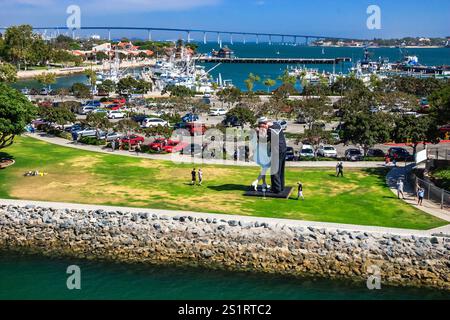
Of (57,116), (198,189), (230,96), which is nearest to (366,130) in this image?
(198,189)

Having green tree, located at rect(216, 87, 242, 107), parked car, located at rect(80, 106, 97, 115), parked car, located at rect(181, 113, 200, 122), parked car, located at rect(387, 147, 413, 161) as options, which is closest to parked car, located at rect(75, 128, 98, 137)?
parked car, located at rect(181, 113, 200, 122)

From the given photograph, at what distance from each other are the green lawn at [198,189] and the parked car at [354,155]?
4620mm

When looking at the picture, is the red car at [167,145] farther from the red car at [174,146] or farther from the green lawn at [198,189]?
the green lawn at [198,189]

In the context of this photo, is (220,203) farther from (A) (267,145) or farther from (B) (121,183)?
(B) (121,183)

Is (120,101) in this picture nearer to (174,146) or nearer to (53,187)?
(174,146)

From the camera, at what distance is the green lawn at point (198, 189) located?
34438mm

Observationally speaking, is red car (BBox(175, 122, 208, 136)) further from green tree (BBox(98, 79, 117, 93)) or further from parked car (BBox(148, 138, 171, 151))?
green tree (BBox(98, 79, 117, 93))

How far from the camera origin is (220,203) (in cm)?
3625

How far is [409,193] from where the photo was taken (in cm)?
3869

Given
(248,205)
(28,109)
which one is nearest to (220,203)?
(248,205)

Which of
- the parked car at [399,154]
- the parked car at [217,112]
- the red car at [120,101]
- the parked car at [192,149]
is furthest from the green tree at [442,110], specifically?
the red car at [120,101]

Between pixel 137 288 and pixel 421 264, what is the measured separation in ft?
50.0
